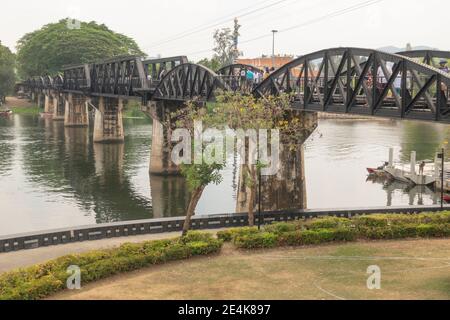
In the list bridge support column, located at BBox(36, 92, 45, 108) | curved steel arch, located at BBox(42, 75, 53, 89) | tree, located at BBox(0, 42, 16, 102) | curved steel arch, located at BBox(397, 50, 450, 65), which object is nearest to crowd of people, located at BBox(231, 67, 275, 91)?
curved steel arch, located at BBox(397, 50, 450, 65)

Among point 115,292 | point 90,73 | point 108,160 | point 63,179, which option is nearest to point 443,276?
point 115,292

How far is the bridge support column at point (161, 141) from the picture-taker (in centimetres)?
6594

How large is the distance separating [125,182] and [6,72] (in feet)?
395

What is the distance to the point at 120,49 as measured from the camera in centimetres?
15988

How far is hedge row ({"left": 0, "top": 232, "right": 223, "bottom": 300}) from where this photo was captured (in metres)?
21.8

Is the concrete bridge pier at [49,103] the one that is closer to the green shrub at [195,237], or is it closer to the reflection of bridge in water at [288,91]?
the reflection of bridge in water at [288,91]

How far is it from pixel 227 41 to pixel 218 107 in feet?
537

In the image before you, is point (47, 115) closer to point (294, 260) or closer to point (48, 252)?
point (48, 252)

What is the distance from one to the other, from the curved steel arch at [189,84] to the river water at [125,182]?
9.91 meters

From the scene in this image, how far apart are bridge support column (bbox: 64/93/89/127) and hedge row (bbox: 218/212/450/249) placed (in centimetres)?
10047

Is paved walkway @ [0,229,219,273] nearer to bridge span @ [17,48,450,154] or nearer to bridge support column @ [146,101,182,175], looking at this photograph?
bridge span @ [17,48,450,154]

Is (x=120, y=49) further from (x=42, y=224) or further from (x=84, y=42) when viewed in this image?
(x=42, y=224)

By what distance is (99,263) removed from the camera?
24.6 metres

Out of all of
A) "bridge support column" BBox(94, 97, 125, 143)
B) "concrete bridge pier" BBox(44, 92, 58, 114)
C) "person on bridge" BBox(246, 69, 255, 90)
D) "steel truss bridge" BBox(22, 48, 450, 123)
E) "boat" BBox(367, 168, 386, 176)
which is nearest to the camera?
"steel truss bridge" BBox(22, 48, 450, 123)
